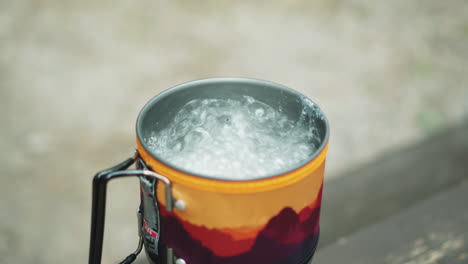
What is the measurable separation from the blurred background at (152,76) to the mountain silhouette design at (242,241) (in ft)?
3.22

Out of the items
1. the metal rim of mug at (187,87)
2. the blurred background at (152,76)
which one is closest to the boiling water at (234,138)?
the metal rim of mug at (187,87)

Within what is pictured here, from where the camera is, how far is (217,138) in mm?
785

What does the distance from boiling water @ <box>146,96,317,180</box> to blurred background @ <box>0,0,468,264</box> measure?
0.91 m

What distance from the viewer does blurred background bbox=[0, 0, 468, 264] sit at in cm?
167

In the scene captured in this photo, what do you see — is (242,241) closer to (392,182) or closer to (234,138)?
(234,138)

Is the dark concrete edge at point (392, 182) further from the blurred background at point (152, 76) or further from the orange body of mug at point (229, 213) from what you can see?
the orange body of mug at point (229, 213)

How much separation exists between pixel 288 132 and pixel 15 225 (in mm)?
1170

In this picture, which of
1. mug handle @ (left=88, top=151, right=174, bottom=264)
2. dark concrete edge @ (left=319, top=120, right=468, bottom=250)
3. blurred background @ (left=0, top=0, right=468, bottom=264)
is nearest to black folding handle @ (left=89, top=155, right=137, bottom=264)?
mug handle @ (left=88, top=151, right=174, bottom=264)

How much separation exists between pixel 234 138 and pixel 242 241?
8.0 inches

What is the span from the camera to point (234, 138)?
2.58ft

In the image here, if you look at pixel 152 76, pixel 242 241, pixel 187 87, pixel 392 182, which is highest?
pixel 187 87

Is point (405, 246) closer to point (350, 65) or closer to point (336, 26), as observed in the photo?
point (350, 65)

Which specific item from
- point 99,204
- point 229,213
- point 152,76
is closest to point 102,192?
point 99,204

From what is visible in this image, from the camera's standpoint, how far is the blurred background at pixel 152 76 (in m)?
1.67
